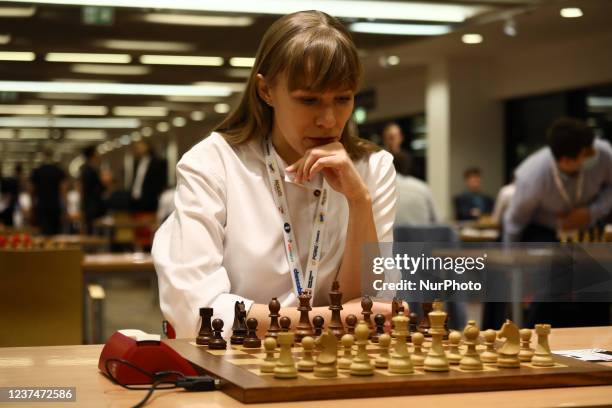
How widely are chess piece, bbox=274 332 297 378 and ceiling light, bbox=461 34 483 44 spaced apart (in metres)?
10.5

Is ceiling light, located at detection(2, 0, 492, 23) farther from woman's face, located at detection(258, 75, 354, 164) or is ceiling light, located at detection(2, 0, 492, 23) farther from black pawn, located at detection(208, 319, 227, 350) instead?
black pawn, located at detection(208, 319, 227, 350)

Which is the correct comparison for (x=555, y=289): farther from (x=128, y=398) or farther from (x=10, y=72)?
(x=10, y=72)

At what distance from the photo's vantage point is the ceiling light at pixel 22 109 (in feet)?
49.4

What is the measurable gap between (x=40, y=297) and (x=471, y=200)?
951 centimetres

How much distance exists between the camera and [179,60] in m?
11.8

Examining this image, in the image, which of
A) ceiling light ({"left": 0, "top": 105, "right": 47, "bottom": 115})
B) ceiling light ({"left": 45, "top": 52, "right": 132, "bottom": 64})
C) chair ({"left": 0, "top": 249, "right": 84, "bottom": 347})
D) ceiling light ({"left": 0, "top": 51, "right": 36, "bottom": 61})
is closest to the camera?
chair ({"left": 0, "top": 249, "right": 84, "bottom": 347})

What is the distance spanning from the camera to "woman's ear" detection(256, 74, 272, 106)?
2027mm

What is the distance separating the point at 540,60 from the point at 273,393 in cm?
1201

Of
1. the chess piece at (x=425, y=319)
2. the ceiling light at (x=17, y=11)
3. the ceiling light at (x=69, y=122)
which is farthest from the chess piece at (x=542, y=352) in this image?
the ceiling light at (x=69, y=122)

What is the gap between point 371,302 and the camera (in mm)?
1611

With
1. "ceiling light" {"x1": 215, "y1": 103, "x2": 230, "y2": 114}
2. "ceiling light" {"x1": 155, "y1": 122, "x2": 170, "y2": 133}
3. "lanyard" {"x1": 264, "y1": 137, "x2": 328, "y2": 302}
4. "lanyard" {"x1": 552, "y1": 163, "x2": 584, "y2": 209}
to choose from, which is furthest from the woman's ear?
"ceiling light" {"x1": 155, "y1": 122, "x2": 170, "y2": 133}

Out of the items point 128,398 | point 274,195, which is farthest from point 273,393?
point 274,195

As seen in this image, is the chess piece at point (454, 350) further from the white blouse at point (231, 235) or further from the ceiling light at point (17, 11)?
the ceiling light at point (17, 11)

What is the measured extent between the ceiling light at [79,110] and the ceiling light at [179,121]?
179cm
